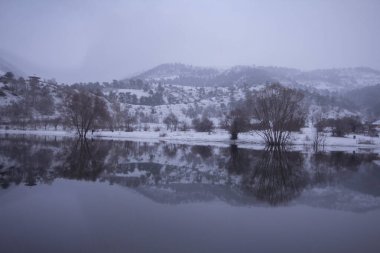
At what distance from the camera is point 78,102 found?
221 feet

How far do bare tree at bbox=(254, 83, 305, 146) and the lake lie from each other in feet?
102

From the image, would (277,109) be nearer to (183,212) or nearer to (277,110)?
(277,110)

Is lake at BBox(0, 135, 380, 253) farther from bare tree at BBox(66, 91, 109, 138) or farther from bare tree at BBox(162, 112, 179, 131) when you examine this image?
bare tree at BBox(162, 112, 179, 131)

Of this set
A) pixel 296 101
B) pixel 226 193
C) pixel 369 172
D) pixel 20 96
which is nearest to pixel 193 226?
pixel 226 193

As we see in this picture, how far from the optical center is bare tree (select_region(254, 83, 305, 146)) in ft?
160

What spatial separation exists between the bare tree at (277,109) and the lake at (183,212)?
102 feet

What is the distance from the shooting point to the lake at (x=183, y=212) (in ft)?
25.1

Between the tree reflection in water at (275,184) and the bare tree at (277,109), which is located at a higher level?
the bare tree at (277,109)

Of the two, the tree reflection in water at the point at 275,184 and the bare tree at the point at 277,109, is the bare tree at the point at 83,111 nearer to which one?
the bare tree at the point at 277,109

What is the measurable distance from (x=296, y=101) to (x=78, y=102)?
4344cm

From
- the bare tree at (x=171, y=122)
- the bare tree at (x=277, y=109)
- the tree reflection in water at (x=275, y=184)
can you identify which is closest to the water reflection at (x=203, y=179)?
the tree reflection in water at (x=275, y=184)

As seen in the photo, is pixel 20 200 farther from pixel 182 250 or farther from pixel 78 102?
pixel 78 102

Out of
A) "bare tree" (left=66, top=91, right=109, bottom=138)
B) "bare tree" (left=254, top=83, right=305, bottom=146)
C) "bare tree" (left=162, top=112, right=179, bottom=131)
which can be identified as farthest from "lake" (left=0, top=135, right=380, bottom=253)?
"bare tree" (left=162, top=112, right=179, bottom=131)

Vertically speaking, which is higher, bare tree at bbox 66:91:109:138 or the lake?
bare tree at bbox 66:91:109:138
